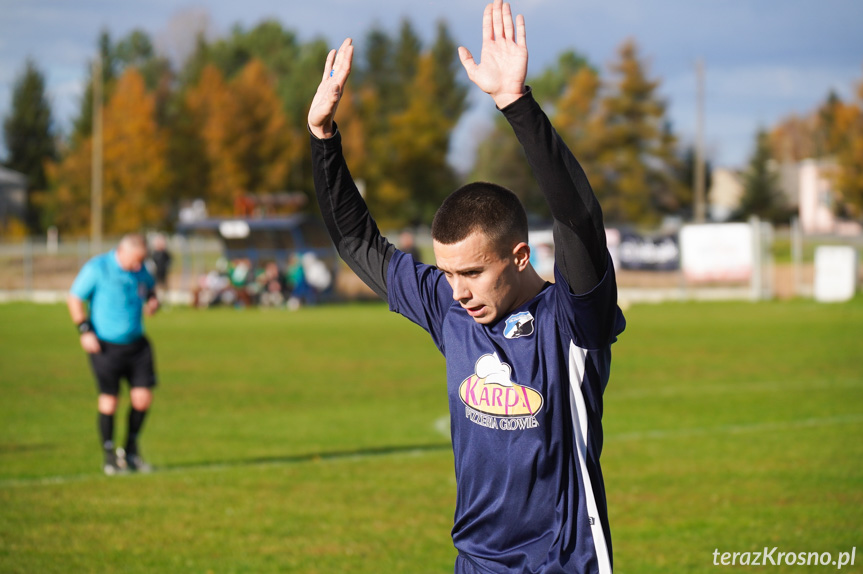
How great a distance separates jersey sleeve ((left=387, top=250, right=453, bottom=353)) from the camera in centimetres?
364

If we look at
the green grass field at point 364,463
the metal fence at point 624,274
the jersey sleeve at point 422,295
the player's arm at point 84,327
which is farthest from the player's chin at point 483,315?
the metal fence at point 624,274

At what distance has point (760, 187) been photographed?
3073 inches

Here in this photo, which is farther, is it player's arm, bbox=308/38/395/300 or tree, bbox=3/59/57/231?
tree, bbox=3/59/57/231

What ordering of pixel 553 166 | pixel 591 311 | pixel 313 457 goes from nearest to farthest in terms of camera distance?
pixel 553 166 → pixel 591 311 → pixel 313 457

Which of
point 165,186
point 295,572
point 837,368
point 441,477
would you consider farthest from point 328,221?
point 165,186

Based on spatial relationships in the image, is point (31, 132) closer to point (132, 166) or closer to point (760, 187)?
point (132, 166)

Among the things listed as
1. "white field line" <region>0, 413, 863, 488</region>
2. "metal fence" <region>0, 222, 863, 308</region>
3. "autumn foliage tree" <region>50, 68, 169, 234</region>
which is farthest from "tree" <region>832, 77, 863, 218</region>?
"white field line" <region>0, 413, 863, 488</region>

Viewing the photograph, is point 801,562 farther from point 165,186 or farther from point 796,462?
point 165,186

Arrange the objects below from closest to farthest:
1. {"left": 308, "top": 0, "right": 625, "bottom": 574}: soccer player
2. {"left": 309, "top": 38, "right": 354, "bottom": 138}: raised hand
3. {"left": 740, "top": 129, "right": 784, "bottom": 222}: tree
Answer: {"left": 308, "top": 0, "right": 625, "bottom": 574}: soccer player < {"left": 309, "top": 38, "right": 354, "bottom": 138}: raised hand < {"left": 740, "top": 129, "right": 784, "bottom": 222}: tree

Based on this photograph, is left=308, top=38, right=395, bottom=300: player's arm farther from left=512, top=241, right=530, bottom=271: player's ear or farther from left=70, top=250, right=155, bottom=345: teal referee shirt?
left=70, top=250, right=155, bottom=345: teal referee shirt

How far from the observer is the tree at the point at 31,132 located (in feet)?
260

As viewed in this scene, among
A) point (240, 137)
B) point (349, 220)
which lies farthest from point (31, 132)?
point (349, 220)

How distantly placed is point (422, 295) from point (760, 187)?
259 feet

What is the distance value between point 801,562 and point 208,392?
35.4 feet
